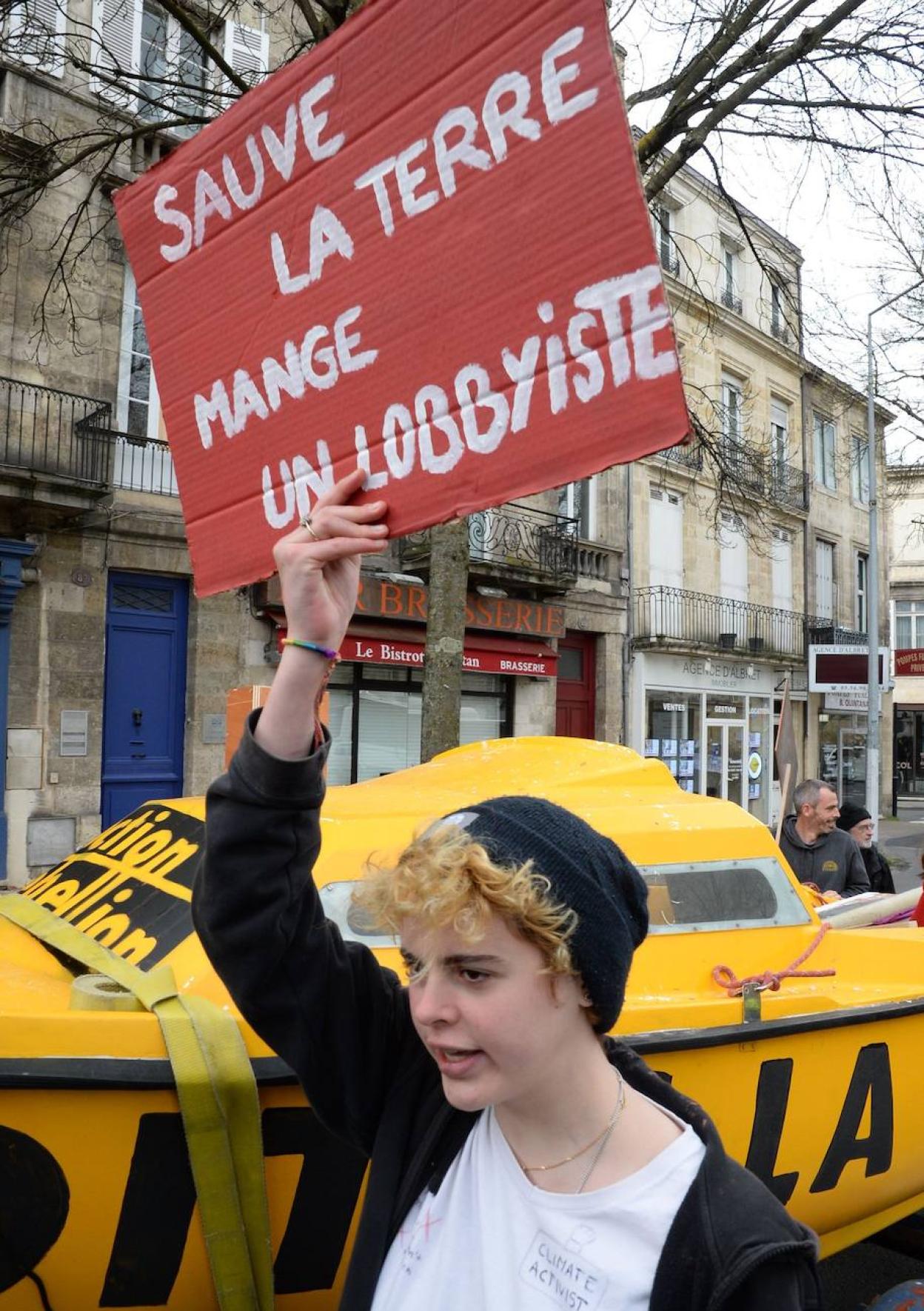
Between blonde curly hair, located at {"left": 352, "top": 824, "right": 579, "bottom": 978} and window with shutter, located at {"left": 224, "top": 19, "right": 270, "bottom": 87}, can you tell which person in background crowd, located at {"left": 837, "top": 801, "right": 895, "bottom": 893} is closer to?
blonde curly hair, located at {"left": 352, "top": 824, "right": 579, "bottom": 978}

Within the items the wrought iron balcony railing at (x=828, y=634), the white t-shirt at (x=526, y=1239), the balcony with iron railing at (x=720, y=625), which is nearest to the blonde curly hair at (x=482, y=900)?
the white t-shirt at (x=526, y=1239)

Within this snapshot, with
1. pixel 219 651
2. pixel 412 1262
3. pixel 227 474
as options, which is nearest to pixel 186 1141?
pixel 412 1262

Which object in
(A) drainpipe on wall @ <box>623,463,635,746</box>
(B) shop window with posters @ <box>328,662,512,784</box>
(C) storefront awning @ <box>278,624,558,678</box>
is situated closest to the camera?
(C) storefront awning @ <box>278,624,558,678</box>

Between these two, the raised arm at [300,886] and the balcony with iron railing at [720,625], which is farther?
the balcony with iron railing at [720,625]

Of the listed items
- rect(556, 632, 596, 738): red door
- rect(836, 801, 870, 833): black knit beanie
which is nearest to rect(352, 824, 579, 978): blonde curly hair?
rect(836, 801, 870, 833): black knit beanie

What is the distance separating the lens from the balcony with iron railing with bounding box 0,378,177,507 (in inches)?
402

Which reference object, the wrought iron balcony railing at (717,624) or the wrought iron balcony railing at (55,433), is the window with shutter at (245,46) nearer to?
the wrought iron balcony railing at (55,433)

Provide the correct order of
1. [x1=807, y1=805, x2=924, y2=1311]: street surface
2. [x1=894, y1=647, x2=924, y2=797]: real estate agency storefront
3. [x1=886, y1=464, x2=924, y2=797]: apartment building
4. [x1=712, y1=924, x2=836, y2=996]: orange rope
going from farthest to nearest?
[x1=886, y1=464, x2=924, y2=797]: apartment building, [x1=894, y1=647, x2=924, y2=797]: real estate agency storefront, [x1=807, y1=805, x2=924, y2=1311]: street surface, [x1=712, y1=924, x2=836, y2=996]: orange rope

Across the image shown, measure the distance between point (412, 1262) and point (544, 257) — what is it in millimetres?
1491

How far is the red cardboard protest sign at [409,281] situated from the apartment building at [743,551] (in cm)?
1481

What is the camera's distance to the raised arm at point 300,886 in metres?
1.45

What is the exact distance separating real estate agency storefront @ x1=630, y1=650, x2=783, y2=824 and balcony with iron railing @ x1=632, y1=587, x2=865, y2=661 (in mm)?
345

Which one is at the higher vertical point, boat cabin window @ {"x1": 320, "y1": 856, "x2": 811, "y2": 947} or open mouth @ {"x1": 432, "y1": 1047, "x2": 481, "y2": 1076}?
open mouth @ {"x1": 432, "y1": 1047, "x2": 481, "y2": 1076}

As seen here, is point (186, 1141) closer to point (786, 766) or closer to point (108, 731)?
point (786, 766)
